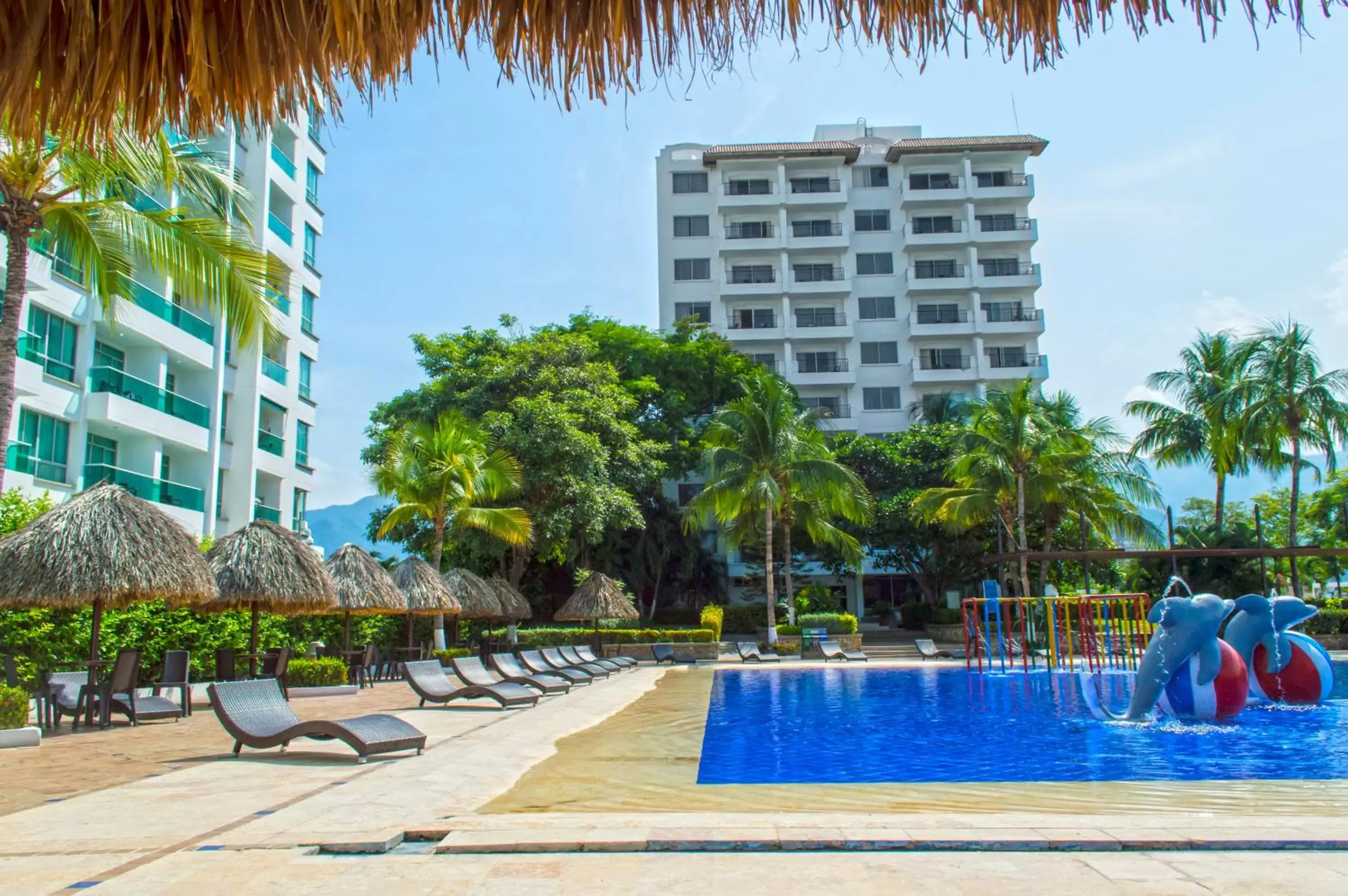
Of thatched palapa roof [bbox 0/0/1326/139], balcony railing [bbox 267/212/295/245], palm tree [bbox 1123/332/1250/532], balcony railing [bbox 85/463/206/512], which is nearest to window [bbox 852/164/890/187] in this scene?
palm tree [bbox 1123/332/1250/532]

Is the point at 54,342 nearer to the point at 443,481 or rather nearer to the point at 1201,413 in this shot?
the point at 443,481

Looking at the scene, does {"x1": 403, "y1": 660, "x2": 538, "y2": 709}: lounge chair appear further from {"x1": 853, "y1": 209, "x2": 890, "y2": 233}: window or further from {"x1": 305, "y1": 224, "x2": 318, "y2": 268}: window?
{"x1": 853, "y1": 209, "x2": 890, "y2": 233}: window

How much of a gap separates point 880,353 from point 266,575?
1670 inches

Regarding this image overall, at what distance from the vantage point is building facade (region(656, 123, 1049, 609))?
5300cm

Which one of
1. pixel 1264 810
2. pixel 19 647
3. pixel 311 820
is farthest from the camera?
pixel 19 647

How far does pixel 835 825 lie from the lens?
598 cm

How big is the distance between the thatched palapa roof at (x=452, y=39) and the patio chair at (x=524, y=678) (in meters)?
13.6

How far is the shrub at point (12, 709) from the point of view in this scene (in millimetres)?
10578

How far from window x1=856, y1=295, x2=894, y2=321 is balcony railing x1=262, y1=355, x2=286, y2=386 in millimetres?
32462

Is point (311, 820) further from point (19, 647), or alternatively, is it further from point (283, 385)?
point (283, 385)

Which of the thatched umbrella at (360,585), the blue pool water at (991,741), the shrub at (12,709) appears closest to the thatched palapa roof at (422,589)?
the thatched umbrella at (360,585)

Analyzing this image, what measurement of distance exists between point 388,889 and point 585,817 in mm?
1947

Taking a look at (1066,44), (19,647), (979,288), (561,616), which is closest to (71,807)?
(1066,44)

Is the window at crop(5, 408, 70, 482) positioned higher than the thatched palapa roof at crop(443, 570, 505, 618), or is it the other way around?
the window at crop(5, 408, 70, 482)
